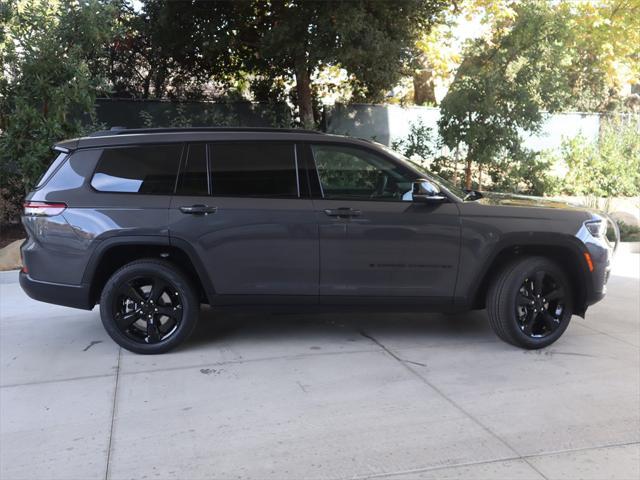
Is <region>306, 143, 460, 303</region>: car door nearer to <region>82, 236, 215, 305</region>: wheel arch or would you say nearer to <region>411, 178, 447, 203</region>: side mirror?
<region>411, 178, 447, 203</region>: side mirror

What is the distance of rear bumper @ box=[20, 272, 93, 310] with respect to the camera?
4.74 m

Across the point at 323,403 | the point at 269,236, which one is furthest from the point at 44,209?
the point at 323,403

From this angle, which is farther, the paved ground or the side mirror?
the side mirror

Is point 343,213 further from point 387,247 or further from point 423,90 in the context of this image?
point 423,90

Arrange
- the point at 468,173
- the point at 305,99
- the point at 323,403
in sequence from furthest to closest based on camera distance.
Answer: the point at 305,99 < the point at 468,173 < the point at 323,403

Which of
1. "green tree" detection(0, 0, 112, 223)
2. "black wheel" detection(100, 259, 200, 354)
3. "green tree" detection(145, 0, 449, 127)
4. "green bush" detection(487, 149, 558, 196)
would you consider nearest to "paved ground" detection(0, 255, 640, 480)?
"black wheel" detection(100, 259, 200, 354)

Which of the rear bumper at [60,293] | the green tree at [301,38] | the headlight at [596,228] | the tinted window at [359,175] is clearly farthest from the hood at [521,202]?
the green tree at [301,38]

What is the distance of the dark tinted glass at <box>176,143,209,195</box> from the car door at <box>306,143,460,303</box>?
2.92ft

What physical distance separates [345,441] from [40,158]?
6287mm

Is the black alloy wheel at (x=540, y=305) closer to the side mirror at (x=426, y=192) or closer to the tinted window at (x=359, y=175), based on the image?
the side mirror at (x=426, y=192)

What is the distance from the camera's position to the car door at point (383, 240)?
15.5 feet

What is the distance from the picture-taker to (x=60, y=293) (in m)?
4.77

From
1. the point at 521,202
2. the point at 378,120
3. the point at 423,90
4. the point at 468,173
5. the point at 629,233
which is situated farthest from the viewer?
the point at 423,90

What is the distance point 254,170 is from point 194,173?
0.49 metres
